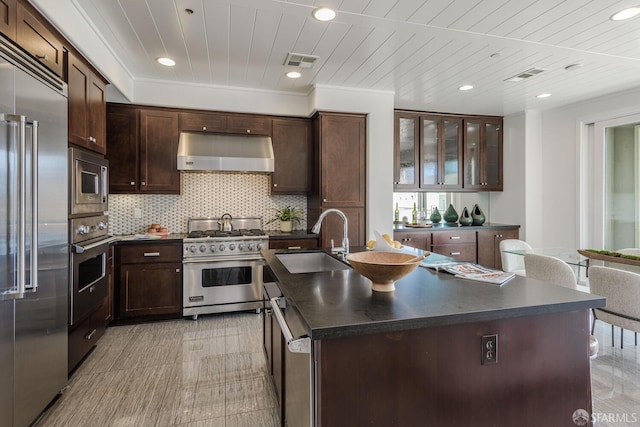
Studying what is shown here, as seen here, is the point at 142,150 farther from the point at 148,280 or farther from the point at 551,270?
the point at 551,270

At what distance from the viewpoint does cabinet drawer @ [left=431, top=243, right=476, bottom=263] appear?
4.57 m

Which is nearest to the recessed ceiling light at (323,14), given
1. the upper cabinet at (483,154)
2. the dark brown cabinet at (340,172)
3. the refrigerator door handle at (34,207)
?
the dark brown cabinet at (340,172)

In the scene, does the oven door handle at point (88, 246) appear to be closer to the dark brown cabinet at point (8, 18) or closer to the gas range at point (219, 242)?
the gas range at point (219, 242)

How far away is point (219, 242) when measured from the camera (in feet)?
12.0

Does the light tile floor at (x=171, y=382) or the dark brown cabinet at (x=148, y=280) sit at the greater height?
the dark brown cabinet at (x=148, y=280)

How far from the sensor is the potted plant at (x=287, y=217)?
4.28 metres

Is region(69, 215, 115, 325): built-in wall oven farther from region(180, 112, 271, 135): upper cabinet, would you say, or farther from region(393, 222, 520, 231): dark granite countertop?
region(393, 222, 520, 231): dark granite countertop

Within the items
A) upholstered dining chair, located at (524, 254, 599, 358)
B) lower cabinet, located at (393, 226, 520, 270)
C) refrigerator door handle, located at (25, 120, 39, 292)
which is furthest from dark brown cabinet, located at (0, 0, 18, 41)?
lower cabinet, located at (393, 226, 520, 270)

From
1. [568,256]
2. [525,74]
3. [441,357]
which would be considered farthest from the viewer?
[525,74]

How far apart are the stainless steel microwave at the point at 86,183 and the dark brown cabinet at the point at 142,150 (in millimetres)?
726

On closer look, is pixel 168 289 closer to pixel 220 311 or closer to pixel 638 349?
pixel 220 311

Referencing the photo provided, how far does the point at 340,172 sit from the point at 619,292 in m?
2.69

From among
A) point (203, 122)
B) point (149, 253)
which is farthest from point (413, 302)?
point (203, 122)

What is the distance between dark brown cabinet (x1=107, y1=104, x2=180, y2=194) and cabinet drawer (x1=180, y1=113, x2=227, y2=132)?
0.33 ft
